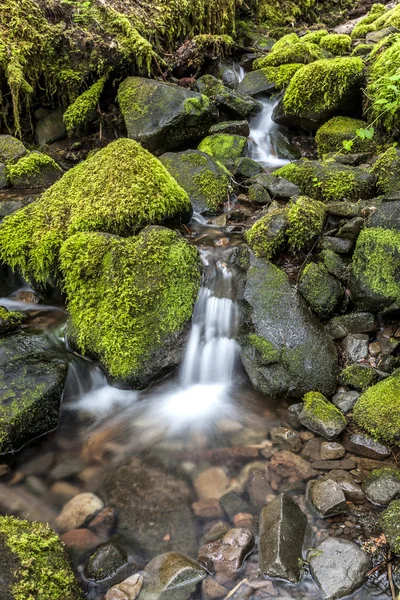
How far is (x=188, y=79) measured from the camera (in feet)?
28.8

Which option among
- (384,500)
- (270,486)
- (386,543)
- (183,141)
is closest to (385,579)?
(386,543)

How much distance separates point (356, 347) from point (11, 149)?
259 inches

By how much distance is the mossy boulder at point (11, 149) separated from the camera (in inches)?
279

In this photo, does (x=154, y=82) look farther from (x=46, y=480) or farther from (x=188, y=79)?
(x=46, y=480)

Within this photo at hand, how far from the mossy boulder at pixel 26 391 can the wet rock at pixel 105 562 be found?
1285 millimetres

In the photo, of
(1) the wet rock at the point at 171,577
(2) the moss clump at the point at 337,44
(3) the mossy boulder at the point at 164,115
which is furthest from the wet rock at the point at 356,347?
(2) the moss clump at the point at 337,44

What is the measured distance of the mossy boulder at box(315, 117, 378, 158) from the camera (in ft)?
20.7

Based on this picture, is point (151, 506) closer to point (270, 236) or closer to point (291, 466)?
point (291, 466)

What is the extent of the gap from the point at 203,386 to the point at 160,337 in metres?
0.73

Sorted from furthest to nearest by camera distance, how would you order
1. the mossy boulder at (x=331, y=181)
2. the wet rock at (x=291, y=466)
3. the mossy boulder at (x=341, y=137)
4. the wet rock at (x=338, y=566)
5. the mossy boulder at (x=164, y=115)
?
the mossy boulder at (x=164, y=115)
the mossy boulder at (x=341, y=137)
the mossy boulder at (x=331, y=181)
the wet rock at (x=291, y=466)
the wet rock at (x=338, y=566)

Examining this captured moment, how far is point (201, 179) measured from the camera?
19.6 feet

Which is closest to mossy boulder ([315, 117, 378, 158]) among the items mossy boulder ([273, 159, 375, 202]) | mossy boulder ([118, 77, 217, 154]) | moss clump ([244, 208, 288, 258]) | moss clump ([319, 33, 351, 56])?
mossy boulder ([273, 159, 375, 202])

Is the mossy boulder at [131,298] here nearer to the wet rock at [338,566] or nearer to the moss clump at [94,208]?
the moss clump at [94,208]

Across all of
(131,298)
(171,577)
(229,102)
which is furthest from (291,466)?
(229,102)
